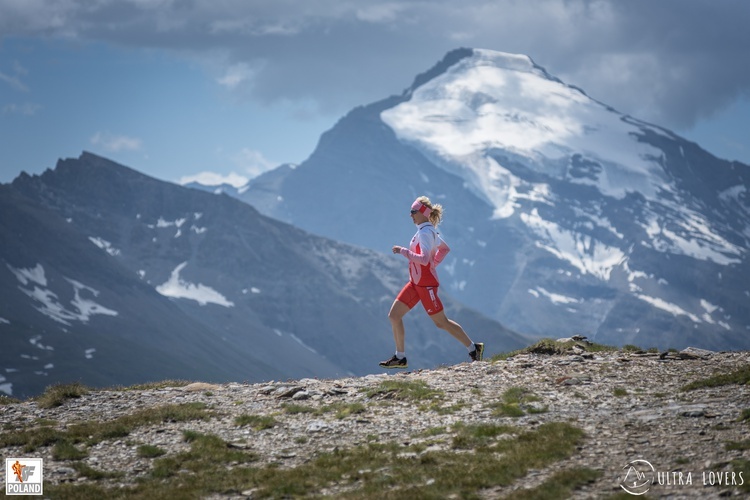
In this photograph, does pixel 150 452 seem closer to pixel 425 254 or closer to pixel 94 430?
pixel 94 430

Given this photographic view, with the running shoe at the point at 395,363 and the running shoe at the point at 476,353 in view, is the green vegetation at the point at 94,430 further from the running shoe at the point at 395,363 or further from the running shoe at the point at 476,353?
the running shoe at the point at 476,353

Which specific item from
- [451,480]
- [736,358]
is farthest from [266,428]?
[736,358]

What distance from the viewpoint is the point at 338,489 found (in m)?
16.7

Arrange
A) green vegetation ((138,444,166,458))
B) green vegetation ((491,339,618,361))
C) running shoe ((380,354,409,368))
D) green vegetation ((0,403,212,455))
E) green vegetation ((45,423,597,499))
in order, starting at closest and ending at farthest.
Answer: green vegetation ((45,423,597,499)) → green vegetation ((138,444,166,458)) → green vegetation ((0,403,212,455)) → running shoe ((380,354,409,368)) → green vegetation ((491,339,618,361))

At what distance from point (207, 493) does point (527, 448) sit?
5538 mm

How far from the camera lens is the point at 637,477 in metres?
15.9

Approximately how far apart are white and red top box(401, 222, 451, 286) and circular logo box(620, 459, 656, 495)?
9.65 metres

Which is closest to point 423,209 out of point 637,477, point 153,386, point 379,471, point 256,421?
point 256,421

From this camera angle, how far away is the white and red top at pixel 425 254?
82.9 feet

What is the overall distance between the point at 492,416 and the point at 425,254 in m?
5.82

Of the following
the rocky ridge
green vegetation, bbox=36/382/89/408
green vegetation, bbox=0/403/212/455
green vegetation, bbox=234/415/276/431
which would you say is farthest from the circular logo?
green vegetation, bbox=36/382/89/408

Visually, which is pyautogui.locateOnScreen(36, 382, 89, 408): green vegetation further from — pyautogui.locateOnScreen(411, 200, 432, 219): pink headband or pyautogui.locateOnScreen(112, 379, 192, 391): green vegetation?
pyautogui.locateOnScreen(411, 200, 432, 219): pink headband

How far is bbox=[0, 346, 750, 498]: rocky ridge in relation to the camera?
16.7m

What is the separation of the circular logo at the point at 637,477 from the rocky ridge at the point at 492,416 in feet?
0.39
